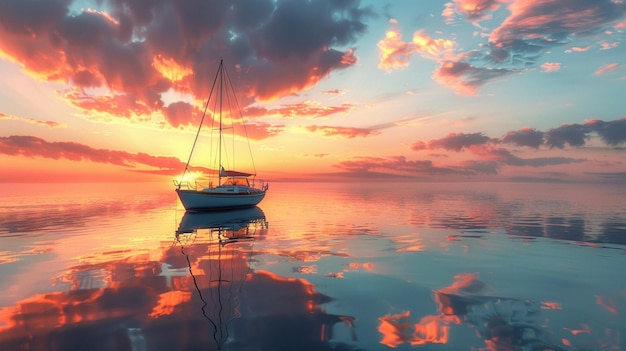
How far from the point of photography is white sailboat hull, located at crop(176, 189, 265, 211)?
36.5 metres

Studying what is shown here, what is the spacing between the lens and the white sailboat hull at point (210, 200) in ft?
120

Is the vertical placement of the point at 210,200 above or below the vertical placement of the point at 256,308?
above

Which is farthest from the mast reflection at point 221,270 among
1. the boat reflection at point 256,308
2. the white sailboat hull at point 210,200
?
the white sailboat hull at point 210,200

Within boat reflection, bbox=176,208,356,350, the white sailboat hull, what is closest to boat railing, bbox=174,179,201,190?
the white sailboat hull

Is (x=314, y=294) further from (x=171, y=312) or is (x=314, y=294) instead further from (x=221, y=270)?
(x=221, y=270)

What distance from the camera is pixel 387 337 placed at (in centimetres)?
708

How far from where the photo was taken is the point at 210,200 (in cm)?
3788

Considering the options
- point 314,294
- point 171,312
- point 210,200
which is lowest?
point 314,294

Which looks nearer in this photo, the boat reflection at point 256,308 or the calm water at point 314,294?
the boat reflection at point 256,308

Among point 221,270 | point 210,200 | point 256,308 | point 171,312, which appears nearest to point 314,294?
point 256,308

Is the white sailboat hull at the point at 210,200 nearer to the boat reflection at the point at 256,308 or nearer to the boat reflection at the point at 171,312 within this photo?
the boat reflection at the point at 256,308

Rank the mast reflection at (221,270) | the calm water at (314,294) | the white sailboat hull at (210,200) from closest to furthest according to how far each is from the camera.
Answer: the calm water at (314,294)
the mast reflection at (221,270)
the white sailboat hull at (210,200)

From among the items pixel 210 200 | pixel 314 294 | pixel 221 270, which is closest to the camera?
pixel 314 294

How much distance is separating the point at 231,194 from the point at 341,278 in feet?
100
